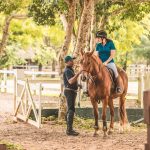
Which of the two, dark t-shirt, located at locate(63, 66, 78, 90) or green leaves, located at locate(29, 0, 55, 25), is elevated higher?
green leaves, located at locate(29, 0, 55, 25)

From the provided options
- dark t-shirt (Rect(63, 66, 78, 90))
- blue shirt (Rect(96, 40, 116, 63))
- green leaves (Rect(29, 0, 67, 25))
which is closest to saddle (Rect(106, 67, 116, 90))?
blue shirt (Rect(96, 40, 116, 63))

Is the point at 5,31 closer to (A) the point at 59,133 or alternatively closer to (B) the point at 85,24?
(B) the point at 85,24

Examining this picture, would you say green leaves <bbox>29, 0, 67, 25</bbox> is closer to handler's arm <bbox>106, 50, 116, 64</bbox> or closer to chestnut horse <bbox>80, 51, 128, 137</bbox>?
handler's arm <bbox>106, 50, 116, 64</bbox>

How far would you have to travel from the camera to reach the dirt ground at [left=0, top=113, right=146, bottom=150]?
1121 centimetres

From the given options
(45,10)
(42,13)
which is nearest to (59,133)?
(45,10)

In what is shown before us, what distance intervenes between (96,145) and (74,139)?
1251 millimetres

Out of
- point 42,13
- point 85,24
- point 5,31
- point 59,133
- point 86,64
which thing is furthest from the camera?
point 5,31

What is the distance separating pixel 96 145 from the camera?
11.4 m

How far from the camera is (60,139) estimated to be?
12516 mm

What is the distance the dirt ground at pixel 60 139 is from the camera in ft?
36.8

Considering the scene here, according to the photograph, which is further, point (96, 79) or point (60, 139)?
point (96, 79)

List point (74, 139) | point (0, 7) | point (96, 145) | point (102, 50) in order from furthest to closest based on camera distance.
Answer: point (0, 7)
point (102, 50)
point (74, 139)
point (96, 145)

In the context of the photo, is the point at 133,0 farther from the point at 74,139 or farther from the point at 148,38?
the point at 148,38

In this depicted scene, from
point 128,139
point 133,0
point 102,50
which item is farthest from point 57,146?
point 133,0
